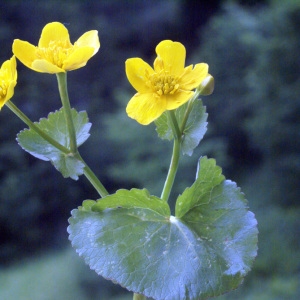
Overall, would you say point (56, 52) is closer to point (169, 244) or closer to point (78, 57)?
point (78, 57)

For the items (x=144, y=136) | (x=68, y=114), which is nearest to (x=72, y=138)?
(x=68, y=114)

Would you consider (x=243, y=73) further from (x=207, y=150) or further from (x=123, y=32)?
(x=123, y=32)

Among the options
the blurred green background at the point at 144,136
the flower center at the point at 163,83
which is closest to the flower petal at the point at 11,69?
the flower center at the point at 163,83

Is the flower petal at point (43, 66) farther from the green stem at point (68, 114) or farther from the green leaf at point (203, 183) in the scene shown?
the green leaf at point (203, 183)

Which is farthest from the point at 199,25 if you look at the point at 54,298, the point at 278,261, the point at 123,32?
the point at 54,298

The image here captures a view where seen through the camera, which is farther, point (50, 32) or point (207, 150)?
point (207, 150)

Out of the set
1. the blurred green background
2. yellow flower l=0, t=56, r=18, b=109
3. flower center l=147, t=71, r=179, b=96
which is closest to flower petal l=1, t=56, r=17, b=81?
yellow flower l=0, t=56, r=18, b=109
